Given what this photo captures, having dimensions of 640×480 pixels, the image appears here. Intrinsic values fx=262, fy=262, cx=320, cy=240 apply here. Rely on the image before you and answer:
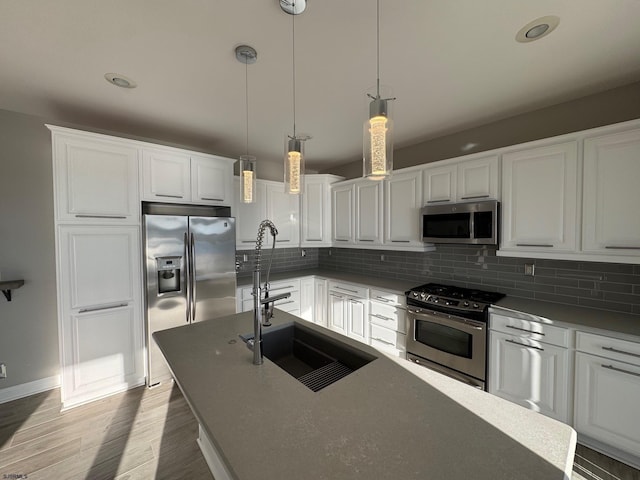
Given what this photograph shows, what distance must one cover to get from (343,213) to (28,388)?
3.81 metres

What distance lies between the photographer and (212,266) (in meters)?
2.84

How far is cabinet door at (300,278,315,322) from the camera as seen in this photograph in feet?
12.4

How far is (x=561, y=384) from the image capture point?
1889mm

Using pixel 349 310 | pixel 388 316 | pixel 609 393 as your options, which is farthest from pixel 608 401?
pixel 349 310

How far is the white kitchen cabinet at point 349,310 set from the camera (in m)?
3.24

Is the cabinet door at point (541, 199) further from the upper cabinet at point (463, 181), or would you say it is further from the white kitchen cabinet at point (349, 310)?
the white kitchen cabinet at point (349, 310)

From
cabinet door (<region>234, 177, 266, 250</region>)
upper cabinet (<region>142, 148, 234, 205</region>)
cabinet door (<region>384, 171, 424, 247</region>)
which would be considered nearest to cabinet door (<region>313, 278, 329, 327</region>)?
cabinet door (<region>234, 177, 266, 250</region>)

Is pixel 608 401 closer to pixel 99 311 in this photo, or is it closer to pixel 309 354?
pixel 309 354

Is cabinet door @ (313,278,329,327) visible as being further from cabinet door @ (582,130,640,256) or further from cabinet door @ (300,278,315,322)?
cabinet door @ (582,130,640,256)

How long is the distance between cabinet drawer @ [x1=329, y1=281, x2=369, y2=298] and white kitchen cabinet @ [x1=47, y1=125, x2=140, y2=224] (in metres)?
2.39

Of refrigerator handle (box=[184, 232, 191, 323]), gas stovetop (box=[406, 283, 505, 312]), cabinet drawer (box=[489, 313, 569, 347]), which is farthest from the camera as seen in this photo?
refrigerator handle (box=[184, 232, 191, 323])

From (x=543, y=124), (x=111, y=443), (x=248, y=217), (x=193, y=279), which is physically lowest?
(x=111, y=443)

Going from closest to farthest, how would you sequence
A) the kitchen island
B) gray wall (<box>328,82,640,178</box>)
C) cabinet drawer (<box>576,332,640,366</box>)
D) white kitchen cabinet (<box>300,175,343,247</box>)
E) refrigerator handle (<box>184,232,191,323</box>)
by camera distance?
1. the kitchen island
2. cabinet drawer (<box>576,332,640,366</box>)
3. gray wall (<box>328,82,640,178</box>)
4. refrigerator handle (<box>184,232,191,323</box>)
5. white kitchen cabinet (<box>300,175,343,247</box>)

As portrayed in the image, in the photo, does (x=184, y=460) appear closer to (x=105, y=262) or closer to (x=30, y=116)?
(x=105, y=262)
